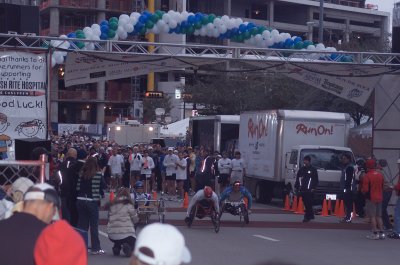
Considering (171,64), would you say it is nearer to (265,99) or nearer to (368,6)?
(265,99)

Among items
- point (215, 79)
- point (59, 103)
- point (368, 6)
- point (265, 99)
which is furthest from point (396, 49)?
point (368, 6)

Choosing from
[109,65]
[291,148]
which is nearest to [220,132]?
[291,148]

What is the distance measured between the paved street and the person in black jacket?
1.05ft

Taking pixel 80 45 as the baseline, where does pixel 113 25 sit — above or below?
above

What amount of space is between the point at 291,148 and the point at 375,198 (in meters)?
9.45

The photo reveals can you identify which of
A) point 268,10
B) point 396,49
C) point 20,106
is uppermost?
point 268,10

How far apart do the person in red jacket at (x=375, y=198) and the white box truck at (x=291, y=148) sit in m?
6.76

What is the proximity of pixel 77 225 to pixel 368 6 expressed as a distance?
76872mm

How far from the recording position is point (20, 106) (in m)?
19.1

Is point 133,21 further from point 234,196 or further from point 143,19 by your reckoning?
point 234,196

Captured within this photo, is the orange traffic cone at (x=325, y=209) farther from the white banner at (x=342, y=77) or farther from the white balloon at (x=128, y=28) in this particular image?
the white balloon at (x=128, y=28)

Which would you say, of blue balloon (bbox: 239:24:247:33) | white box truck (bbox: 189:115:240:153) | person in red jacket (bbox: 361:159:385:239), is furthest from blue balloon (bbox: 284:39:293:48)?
white box truck (bbox: 189:115:240:153)

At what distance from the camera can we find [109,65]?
73.6 feet

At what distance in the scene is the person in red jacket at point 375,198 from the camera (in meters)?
19.9
